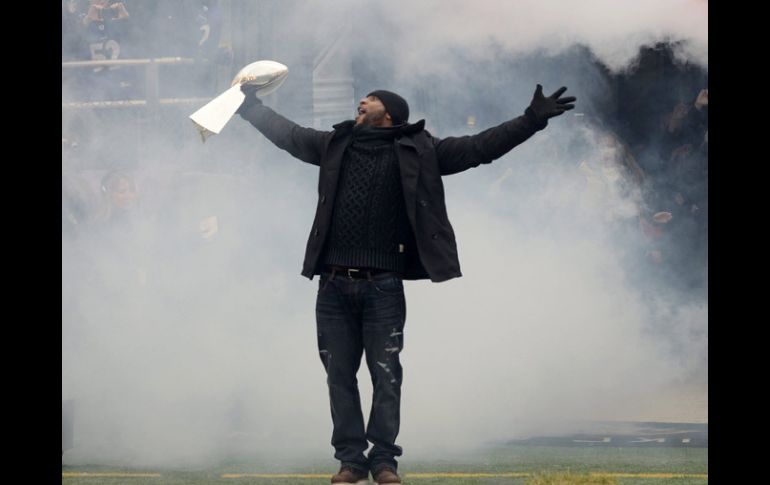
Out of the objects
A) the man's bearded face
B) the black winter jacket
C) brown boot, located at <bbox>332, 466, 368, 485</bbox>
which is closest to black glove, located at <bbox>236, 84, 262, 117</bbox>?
the black winter jacket

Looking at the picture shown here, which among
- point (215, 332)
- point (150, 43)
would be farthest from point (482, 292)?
point (150, 43)

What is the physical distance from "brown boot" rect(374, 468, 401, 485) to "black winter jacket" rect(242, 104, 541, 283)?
976 mm

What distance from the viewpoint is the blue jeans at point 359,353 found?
6773 millimetres

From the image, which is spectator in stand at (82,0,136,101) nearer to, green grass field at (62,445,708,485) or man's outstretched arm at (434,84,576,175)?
green grass field at (62,445,708,485)

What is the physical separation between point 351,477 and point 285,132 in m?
1.83

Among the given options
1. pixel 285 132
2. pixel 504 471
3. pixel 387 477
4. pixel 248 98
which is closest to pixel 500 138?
pixel 285 132

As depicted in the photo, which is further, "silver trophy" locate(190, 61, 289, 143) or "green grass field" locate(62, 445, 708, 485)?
"green grass field" locate(62, 445, 708, 485)

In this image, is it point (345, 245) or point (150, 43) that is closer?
point (345, 245)

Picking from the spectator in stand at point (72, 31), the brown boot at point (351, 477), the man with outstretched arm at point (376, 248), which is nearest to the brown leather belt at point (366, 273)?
the man with outstretched arm at point (376, 248)

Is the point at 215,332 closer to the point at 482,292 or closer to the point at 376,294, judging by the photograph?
the point at 482,292

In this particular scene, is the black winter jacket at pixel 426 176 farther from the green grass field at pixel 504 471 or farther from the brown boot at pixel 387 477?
the green grass field at pixel 504 471

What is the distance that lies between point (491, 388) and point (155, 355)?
2.30 m

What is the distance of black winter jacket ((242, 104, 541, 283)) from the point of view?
6758 millimetres

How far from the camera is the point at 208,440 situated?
8656mm
